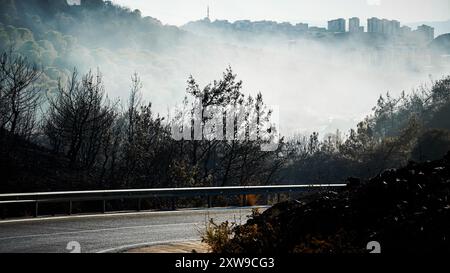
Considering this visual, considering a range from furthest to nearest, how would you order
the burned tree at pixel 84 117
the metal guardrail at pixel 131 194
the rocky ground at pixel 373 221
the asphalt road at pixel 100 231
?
the burned tree at pixel 84 117 → the metal guardrail at pixel 131 194 → the asphalt road at pixel 100 231 → the rocky ground at pixel 373 221

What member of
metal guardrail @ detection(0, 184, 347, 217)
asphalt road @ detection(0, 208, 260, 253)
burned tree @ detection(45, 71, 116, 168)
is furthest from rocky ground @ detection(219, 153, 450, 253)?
burned tree @ detection(45, 71, 116, 168)

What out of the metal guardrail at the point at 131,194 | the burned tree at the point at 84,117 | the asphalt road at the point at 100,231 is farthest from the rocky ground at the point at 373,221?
the burned tree at the point at 84,117

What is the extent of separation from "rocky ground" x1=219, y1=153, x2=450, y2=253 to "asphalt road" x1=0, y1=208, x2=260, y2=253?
326 cm

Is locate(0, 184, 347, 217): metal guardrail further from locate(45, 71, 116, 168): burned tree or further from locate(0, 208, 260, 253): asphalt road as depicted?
locate(45, 71, 116, 168): burned tree

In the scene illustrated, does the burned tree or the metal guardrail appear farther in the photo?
the burned tree

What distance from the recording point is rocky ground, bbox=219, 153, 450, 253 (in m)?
7.89

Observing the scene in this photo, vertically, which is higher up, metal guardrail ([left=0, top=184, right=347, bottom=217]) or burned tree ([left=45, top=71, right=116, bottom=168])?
burned tree ([left=45, top=71, right=116, bottom=168])

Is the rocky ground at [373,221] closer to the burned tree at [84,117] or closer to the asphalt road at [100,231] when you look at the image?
the asphalt road at [100,231]

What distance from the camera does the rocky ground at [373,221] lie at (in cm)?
789

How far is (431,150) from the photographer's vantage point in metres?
72.8

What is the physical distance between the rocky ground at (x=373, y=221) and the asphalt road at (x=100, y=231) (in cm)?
326

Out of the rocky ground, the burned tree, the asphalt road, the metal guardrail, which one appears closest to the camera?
the rocky ground

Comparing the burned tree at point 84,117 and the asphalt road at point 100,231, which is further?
the burned tree at point 84,117
